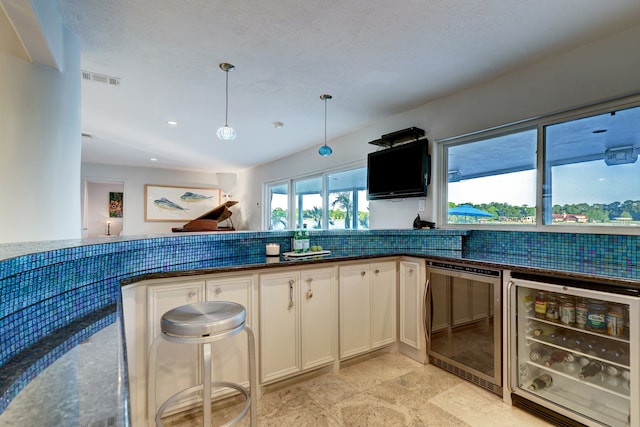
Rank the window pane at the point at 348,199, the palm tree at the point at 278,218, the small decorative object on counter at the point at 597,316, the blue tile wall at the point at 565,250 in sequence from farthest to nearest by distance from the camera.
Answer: the palm tree at the point at 278,218 < the window pane at the point at 348,199 < the blue tile wall at the point at 565,250 < the small decorative object on counter at the point at 597,316

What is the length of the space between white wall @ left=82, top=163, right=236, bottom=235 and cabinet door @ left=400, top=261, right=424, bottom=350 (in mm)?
5928

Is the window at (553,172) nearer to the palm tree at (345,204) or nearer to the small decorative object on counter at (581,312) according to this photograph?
the small decorative object on counter at (581,312)

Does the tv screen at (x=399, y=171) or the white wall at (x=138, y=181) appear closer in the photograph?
the tv screen at (x=399, y=171)

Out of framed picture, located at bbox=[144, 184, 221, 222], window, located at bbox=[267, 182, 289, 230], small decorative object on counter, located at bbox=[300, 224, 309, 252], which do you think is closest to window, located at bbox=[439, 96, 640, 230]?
small decorative object on counter, located at bbox=[300, 224, 309, 252]

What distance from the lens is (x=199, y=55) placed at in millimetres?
2381

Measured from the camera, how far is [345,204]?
482 centimetres

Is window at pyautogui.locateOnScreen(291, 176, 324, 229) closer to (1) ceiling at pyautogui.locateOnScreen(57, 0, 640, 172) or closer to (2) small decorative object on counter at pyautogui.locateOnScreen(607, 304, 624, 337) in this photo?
(1) ceiling at pyautogui.locateOnScreen(57, 0, 640, 172)

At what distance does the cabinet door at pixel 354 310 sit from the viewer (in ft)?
7.98

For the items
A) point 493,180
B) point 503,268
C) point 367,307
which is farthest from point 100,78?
point 493,180

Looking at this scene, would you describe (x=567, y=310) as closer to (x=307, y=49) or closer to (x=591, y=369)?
(x=591, y=369)

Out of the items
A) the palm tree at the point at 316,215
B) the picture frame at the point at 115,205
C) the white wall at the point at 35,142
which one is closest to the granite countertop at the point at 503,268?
the white wall at the point at 35,142

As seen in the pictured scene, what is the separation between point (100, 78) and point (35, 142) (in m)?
1.23

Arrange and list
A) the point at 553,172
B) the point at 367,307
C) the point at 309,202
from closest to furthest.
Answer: the point at 553,172, the point at 367,307, the point at 309,202

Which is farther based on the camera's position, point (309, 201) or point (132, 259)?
point (309, 201)
